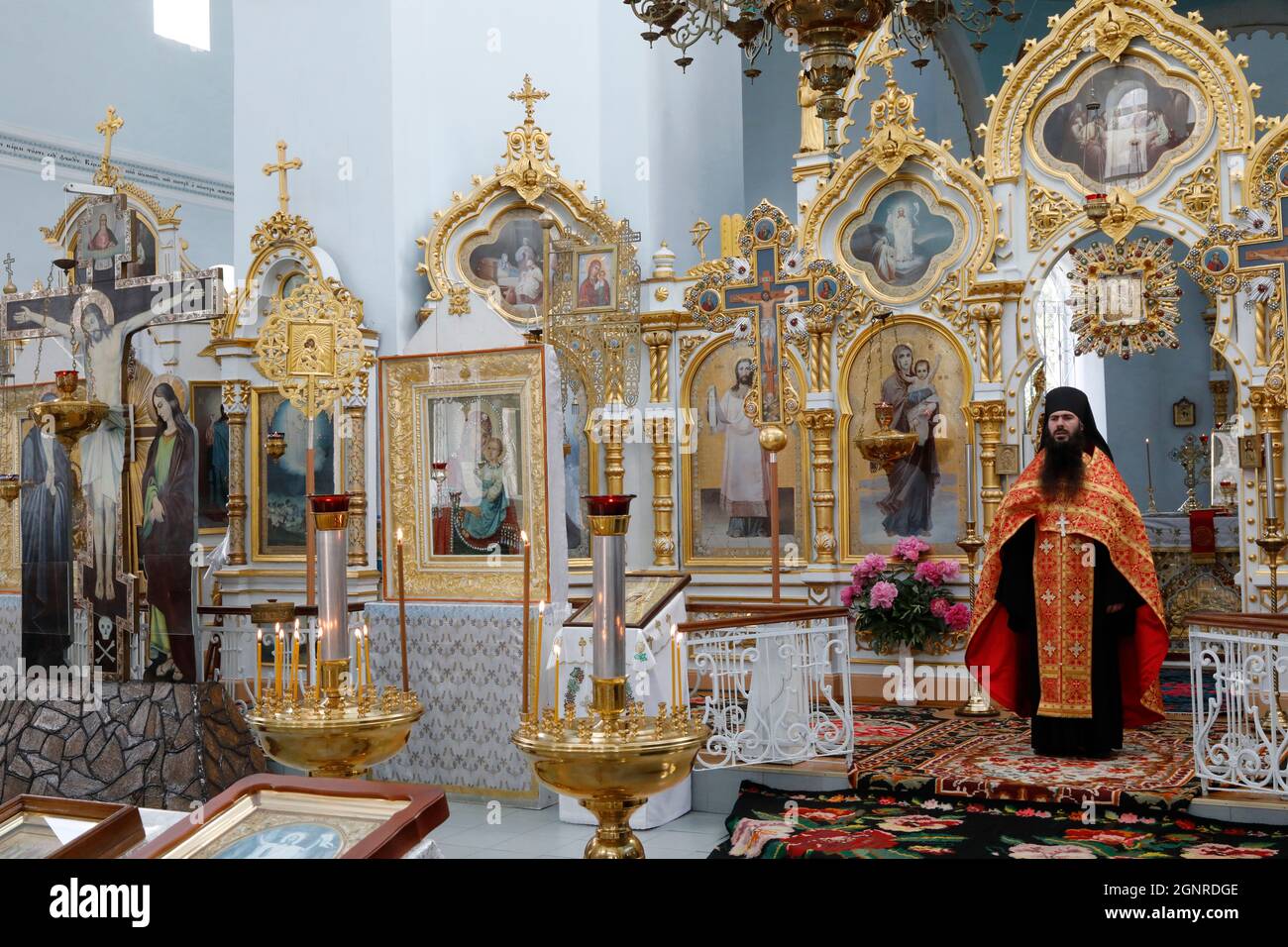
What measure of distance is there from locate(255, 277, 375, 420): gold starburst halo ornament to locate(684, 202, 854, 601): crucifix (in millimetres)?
2727

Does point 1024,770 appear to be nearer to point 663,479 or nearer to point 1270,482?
point 1270,482

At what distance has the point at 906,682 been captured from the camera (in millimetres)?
9609

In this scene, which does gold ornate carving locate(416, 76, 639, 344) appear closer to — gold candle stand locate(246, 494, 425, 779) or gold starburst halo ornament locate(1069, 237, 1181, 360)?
gold starburst halo ornament locate(1069, 237, 1181, 360)

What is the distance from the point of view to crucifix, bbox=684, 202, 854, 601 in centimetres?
965

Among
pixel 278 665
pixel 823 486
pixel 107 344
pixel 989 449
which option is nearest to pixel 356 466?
pixel 107 344

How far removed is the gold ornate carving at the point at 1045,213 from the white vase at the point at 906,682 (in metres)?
2.93

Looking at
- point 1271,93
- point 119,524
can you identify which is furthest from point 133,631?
point 1271,93

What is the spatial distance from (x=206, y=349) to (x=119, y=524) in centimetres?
463

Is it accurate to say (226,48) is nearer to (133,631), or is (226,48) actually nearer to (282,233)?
(282,233)

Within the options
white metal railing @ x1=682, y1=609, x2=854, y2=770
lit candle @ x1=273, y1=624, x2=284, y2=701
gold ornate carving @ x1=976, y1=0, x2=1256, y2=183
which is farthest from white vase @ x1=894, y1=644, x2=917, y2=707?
lit candle @ x1=273, y1=624, x2=284, y2=701

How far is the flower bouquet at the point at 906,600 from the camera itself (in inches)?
368

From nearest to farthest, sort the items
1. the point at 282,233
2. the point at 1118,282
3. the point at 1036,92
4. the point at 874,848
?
1. the point at 874,848
2. the point at 1118,282
3. the point at 1036,92
4. the point at 282,233

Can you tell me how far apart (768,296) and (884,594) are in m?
2.30

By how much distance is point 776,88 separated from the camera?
15922 mm
